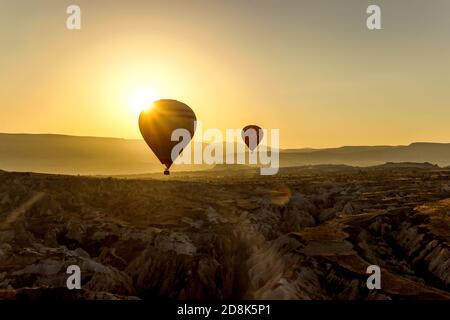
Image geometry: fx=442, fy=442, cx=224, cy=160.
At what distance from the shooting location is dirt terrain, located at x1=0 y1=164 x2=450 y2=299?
4025 cm

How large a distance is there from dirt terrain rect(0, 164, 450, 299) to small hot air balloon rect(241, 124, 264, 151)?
58.8m

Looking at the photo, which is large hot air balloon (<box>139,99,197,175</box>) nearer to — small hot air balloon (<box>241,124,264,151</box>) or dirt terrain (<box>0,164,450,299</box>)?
dirt terrain (<box>0,164,450,299</box>)

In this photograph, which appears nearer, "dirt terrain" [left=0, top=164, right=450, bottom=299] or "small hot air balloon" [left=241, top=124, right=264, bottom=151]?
"dirt terrain" [left=0, top=164, right=450, bottom=299]

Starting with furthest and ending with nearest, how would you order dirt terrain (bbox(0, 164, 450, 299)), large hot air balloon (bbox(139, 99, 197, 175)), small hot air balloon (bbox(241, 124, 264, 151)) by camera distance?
small hot air balloon (bbox(241, 124, 264, 151)) < large hot air balloon (bbox(139, 99, 197, 175)) < dirt terrain (bbox(0, 164, 450, 299))

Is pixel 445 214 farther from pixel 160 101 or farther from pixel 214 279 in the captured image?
pixel 160 101

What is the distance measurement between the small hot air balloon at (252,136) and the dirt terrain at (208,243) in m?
58.8

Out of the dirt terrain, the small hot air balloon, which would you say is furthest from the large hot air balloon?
the small hot air balloon

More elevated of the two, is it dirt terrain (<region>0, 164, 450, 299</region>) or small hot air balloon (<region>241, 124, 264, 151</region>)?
small hot air balloon (<region>241, 124, 264, 151</region>)

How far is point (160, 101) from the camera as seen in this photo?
252 ft

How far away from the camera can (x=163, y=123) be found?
75500 millimetres

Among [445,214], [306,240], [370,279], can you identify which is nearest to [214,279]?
[306,240]

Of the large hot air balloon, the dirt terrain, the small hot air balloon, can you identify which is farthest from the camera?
the small hot air balloon
